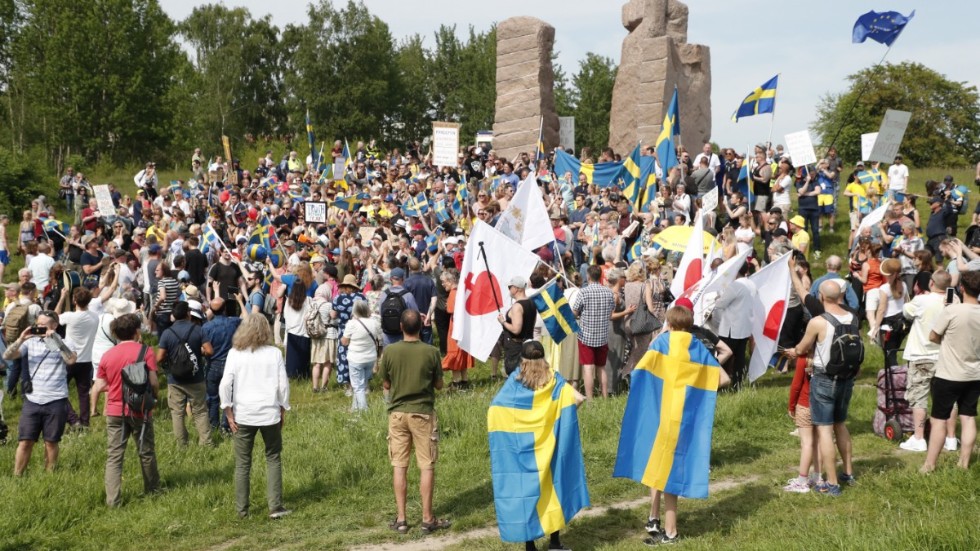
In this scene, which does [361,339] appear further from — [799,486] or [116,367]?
[799,486]

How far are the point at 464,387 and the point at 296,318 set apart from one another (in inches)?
101

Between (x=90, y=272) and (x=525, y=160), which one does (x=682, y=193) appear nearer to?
(x=525, y=160)

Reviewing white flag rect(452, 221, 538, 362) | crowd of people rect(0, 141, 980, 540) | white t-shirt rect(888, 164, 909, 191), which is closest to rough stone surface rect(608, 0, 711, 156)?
crowd of people rect(0, 141, 980, 540)

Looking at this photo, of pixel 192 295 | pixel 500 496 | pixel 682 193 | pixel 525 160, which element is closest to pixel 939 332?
pixel 500 496

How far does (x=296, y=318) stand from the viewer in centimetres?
1423

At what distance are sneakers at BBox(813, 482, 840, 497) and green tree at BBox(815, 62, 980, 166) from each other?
149 feet

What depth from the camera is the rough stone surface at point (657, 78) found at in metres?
27.9

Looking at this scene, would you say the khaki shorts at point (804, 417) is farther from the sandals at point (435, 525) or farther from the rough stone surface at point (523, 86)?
the rough stone surface at point (523, 86)

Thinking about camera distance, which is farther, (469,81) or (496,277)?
(469,81)

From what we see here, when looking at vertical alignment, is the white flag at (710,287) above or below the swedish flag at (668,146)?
below

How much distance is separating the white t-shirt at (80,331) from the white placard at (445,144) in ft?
47.9

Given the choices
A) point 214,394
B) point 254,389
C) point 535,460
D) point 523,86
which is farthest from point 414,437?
point 523,86

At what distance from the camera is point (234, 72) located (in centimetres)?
6350

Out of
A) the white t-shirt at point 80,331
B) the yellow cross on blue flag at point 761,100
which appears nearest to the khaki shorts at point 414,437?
the white t-shirt at point 80,331
